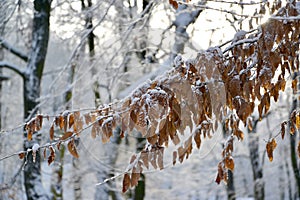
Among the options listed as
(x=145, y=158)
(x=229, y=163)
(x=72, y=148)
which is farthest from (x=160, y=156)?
(x=229, y=163)

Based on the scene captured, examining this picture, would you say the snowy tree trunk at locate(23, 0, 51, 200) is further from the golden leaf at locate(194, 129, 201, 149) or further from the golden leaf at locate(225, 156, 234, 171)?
the golden leaf at locate(194, 129, 201, 149)

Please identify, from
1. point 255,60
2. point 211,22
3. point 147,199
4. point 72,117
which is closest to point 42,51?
point 211,22

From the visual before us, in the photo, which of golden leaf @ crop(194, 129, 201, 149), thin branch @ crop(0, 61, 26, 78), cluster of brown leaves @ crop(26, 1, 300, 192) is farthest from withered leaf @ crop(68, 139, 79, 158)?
thin branch @ crop(0, 61, 26, 78)

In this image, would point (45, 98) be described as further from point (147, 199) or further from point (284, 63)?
point (147, 199)

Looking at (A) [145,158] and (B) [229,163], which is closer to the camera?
(A) [145,158]

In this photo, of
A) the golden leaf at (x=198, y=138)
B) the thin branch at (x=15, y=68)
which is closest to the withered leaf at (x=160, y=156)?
the golden leaf at (x=198, y=138)

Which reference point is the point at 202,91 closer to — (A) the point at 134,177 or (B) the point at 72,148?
(A) the point at 134,177

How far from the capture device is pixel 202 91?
2701 mm

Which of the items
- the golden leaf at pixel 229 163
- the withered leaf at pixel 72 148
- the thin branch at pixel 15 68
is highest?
the thin branch at pixel 15 68

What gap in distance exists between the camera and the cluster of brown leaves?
2.64m

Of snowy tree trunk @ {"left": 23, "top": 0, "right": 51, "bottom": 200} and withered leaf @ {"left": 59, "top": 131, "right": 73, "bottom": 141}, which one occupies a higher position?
snowy tree trunk @ {"left": 23, "top": 0, "right": 51, "bottom": 200}

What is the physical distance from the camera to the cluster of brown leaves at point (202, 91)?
104 inches

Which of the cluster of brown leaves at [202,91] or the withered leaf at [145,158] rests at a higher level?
the cluster of brown leaves at [202,91]

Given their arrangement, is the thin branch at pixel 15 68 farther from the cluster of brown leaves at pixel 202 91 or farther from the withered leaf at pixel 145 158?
the withered leaf at pixel 145 158
